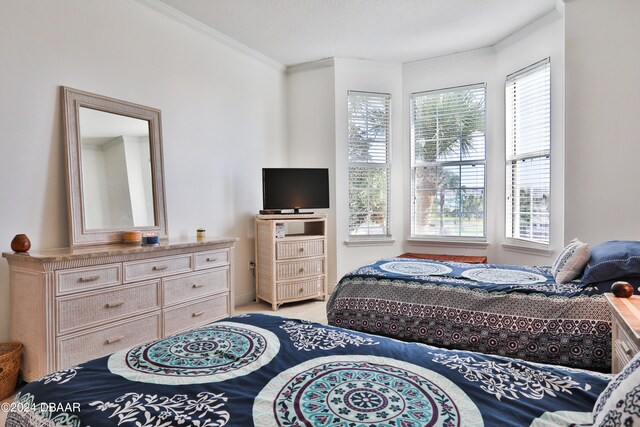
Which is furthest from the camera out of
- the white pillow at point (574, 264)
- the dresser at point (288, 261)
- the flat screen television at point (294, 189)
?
the flat screen television at point (294, 189)

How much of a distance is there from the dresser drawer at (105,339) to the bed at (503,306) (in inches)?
54.0

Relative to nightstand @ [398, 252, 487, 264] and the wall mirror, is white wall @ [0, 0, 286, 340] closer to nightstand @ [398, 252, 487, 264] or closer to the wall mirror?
the wall mirror

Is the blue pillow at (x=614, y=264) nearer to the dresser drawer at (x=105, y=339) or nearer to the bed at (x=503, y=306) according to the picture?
the bed at (x=503, y=306)

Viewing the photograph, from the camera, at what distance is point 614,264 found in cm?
218

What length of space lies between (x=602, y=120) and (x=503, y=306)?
2089mm

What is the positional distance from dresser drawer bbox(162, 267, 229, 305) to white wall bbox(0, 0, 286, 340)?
23.4 inches

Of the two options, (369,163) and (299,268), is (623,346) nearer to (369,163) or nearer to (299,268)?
(299,268)

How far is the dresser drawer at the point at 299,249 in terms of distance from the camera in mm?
4211

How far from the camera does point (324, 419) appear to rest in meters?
0.95

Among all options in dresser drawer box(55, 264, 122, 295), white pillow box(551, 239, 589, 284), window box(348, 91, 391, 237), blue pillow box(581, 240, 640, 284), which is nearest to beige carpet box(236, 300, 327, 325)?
window box(348, 91, 391, 237)

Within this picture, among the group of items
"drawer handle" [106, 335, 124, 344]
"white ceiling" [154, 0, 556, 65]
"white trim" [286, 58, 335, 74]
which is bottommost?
"drawer handle" [106, 335, 124, 344]

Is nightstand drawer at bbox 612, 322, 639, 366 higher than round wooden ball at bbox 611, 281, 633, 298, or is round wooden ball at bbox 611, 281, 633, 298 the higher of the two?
round wooden ball at bbox 611, 281, 633, 298

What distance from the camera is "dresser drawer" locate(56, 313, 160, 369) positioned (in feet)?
7.69

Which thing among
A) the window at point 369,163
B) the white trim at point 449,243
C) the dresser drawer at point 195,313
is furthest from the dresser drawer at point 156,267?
the white trim at point 449,243
